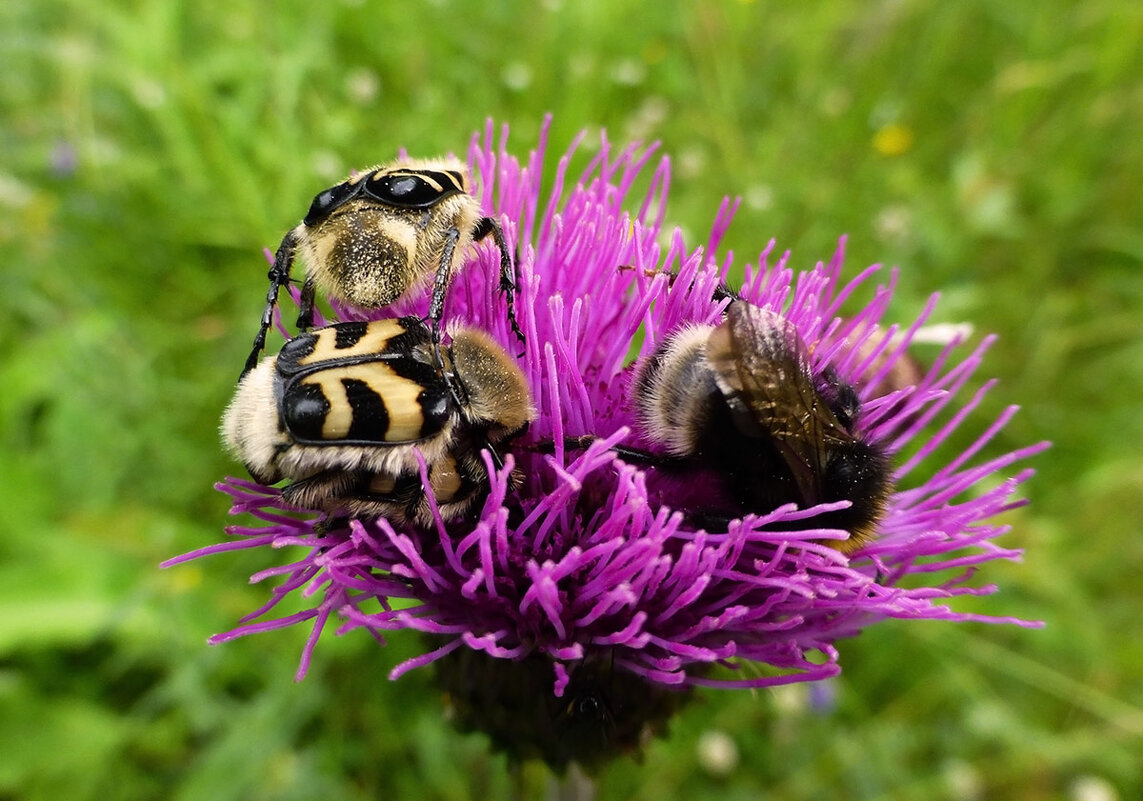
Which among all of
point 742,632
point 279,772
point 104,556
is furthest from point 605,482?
point 104,556

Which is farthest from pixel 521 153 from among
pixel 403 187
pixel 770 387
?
pixel 770 387

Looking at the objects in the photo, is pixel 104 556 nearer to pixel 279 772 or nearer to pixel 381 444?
pixel 279 772

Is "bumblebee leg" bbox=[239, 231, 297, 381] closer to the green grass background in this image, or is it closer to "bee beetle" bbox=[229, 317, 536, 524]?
"bee beetle" bbox=[229, 317, 536, 524]

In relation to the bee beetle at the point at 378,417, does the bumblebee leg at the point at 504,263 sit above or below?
above

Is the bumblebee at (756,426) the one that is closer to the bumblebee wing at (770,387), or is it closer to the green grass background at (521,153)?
the bumblebee wing at (770,387)

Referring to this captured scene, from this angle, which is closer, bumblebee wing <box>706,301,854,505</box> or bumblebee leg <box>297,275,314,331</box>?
bumblebee wing <box>706,301,854,505</box>

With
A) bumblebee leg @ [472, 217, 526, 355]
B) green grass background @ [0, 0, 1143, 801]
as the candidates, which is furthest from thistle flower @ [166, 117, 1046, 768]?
green grass background @ [0, 0, 1143, 801]

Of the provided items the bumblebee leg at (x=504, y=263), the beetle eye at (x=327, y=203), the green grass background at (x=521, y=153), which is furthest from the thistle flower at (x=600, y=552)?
the green grass background at (x=521, y=153)
